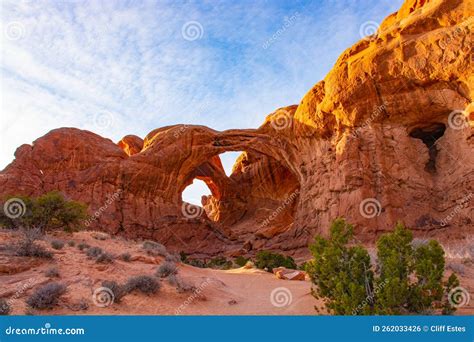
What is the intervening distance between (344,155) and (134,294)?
57.8 feet

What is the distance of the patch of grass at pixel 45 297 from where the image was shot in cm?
769

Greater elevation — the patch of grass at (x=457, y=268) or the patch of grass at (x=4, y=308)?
the patch of grass at (x=4, y=308)

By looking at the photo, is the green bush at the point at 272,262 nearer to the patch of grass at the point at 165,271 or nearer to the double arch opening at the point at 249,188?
the patch of grass at the point at 165,271

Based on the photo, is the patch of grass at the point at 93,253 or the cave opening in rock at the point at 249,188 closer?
the patch of grass at the point at 93,253

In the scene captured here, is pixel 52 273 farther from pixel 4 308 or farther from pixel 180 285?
pixel 180 285

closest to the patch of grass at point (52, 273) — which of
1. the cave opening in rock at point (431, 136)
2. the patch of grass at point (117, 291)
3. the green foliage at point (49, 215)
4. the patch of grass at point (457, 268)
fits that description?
the patch of grass at point (117, 291)

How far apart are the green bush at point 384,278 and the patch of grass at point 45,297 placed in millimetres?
5085

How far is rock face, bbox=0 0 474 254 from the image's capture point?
20406mm

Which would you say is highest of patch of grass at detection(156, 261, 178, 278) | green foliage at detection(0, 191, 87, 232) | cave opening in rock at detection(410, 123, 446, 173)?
cave opening in rock at detection(410, 123, 446, 173)

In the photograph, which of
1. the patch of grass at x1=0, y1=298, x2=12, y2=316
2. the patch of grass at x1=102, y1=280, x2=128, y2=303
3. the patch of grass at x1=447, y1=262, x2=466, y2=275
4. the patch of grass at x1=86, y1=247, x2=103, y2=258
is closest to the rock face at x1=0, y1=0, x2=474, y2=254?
the patch of grass at x1=447, y1=262, x2=466, y2=275

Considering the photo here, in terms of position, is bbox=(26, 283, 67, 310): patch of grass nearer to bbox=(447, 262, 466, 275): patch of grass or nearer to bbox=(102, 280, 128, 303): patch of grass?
bbox=(102, 280, 128, 303): patch of grass

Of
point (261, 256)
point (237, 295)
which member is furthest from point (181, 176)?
point (237, 295)

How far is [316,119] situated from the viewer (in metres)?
27.1

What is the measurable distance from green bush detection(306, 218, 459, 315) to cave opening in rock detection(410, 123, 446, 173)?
1704 cm
